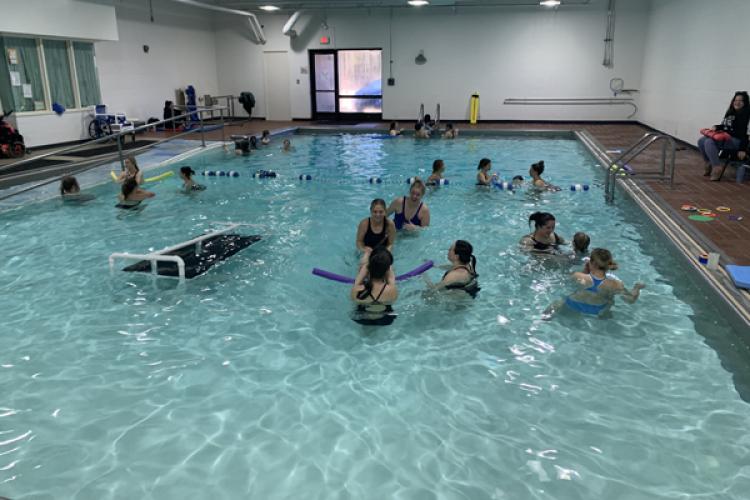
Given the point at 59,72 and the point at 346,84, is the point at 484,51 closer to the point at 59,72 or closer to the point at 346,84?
the point at 346,84

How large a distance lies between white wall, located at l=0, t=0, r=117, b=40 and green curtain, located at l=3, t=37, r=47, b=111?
2.16ft

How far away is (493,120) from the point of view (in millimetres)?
21141

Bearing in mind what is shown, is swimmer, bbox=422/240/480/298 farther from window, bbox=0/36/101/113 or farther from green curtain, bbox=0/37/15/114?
window, bbox=0/36/101/113

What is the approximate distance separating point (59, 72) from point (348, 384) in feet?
46.1

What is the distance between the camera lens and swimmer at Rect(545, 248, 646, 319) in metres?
4.84

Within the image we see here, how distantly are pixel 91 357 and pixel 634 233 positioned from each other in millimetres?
6431

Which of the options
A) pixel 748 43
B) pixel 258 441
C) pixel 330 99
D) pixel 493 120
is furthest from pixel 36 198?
pixel 493 120

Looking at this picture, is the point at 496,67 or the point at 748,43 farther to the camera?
the point at 496,67

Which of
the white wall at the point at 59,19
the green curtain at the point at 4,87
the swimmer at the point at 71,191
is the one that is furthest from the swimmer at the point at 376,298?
the green curtain at the point at 4,87

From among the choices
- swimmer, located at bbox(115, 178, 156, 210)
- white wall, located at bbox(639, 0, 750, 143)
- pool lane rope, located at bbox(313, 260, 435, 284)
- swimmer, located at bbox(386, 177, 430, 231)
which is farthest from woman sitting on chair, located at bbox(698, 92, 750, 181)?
swimmer, located at bbox(115, 178, 156, 210)

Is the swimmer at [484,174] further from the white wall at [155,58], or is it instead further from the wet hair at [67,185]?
the white wall at [155,58]

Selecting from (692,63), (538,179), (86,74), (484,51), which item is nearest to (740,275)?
(538,179)

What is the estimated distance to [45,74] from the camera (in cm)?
1396

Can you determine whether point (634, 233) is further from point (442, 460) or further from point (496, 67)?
point (496, 67)
